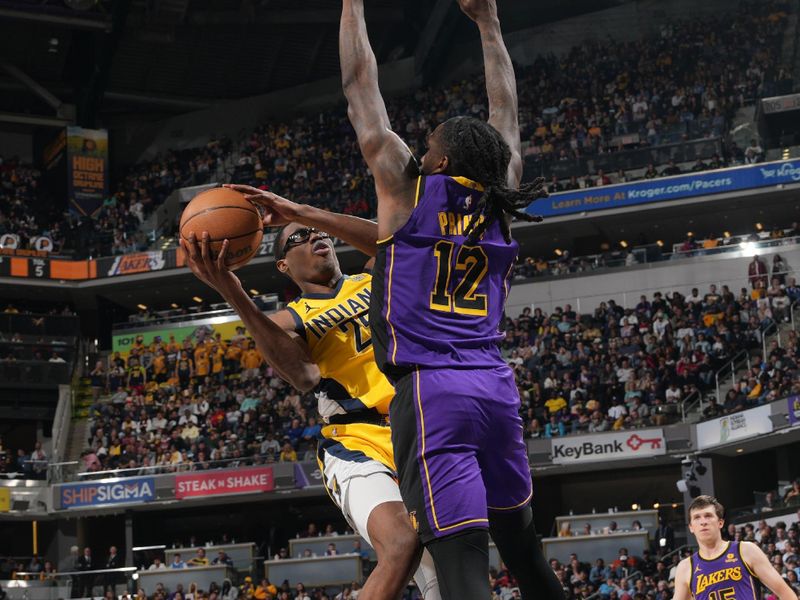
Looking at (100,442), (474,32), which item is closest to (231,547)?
(100,442)

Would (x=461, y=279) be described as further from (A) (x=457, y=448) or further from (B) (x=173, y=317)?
(B) (x=173, y=317)

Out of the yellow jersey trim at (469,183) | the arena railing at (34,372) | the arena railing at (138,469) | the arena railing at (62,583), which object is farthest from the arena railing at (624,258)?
the yellow jersey trim at (469,183)

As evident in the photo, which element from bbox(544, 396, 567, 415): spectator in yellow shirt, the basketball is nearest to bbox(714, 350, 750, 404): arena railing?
bbox(544, 396, 567, 415): spectator in yellow shirt

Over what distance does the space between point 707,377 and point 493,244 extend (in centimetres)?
2442

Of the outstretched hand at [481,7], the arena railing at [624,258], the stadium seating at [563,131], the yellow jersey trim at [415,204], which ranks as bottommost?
the yellow jersey trim at [415,204]

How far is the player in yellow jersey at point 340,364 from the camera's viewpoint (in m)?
4.83

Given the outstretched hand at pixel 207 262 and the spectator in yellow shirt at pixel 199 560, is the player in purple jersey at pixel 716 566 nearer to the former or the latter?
the outstretched hand at pixel 207 262

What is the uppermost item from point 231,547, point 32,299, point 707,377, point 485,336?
point 32,299

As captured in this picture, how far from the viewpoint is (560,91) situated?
41781mm

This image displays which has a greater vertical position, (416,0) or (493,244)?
(416,0)

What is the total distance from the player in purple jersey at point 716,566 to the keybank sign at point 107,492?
25.0 m

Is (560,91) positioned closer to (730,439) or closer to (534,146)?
(534,146)

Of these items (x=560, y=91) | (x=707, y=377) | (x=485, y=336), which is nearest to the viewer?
(x=485, y=336)

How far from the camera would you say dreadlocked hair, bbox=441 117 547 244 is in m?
4.47
